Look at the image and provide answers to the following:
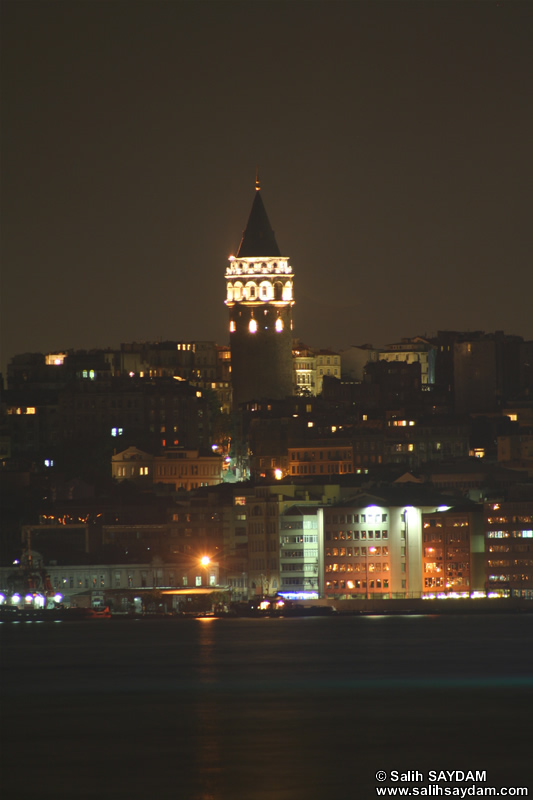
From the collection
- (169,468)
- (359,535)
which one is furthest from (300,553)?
Answer: (169,468)

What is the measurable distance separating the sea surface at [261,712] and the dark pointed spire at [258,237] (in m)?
49.2

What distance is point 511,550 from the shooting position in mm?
85875

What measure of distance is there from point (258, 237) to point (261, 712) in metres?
76.0

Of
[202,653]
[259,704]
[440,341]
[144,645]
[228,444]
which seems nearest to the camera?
[259,704]

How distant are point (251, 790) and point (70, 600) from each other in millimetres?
56626

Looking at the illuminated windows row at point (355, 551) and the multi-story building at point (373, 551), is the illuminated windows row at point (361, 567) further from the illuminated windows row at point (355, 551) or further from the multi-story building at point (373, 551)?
the illuminated windows row at point (355, 551)

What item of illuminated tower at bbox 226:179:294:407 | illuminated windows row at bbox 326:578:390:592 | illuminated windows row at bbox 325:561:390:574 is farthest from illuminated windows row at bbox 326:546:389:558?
illuminated tower at bbox 226:179:294:407

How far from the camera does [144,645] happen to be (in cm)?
6975

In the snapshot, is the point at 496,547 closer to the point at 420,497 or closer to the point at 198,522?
the point at 420,497

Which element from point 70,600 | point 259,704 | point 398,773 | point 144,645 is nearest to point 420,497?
point 70,600

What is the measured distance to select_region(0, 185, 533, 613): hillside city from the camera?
87875 millimetres

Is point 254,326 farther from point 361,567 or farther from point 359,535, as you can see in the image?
point 361,567

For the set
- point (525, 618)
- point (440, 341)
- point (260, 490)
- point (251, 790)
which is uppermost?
point (440, 341)

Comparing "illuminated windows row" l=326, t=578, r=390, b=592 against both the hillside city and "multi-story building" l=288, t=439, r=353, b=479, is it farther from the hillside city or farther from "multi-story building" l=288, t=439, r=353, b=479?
"multi-story building" l=288, t=439, r=353, b=479
